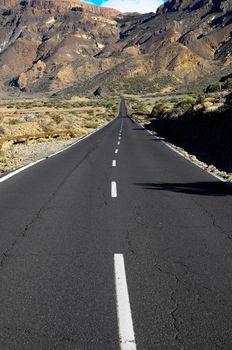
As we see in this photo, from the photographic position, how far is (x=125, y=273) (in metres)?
6.19

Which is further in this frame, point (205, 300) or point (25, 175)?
point (25, 175)

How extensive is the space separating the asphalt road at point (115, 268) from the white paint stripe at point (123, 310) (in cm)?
1

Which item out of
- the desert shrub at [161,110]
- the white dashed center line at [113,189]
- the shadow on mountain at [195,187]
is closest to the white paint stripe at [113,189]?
the white dashed center line at [113,189]

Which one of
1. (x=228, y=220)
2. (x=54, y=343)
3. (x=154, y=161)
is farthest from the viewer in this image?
(x=154, y=161)

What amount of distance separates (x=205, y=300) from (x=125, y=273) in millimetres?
1346

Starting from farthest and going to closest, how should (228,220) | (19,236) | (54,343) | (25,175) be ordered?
(25,175) → (228,220) → (19,236) → (54,343)

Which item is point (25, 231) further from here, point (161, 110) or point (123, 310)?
point (161, 110)

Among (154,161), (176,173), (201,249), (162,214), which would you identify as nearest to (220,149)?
(154,161)

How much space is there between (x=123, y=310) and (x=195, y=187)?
29.7ft

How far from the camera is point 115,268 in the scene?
6.38m

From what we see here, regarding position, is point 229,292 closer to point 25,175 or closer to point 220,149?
point 25,175

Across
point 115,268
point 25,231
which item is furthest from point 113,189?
point 115,268

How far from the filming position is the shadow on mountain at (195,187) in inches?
501

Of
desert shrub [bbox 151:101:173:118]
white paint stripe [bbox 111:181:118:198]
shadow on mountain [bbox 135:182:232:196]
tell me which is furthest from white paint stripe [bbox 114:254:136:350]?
desert shrub [bbox 151:101:173:118]
